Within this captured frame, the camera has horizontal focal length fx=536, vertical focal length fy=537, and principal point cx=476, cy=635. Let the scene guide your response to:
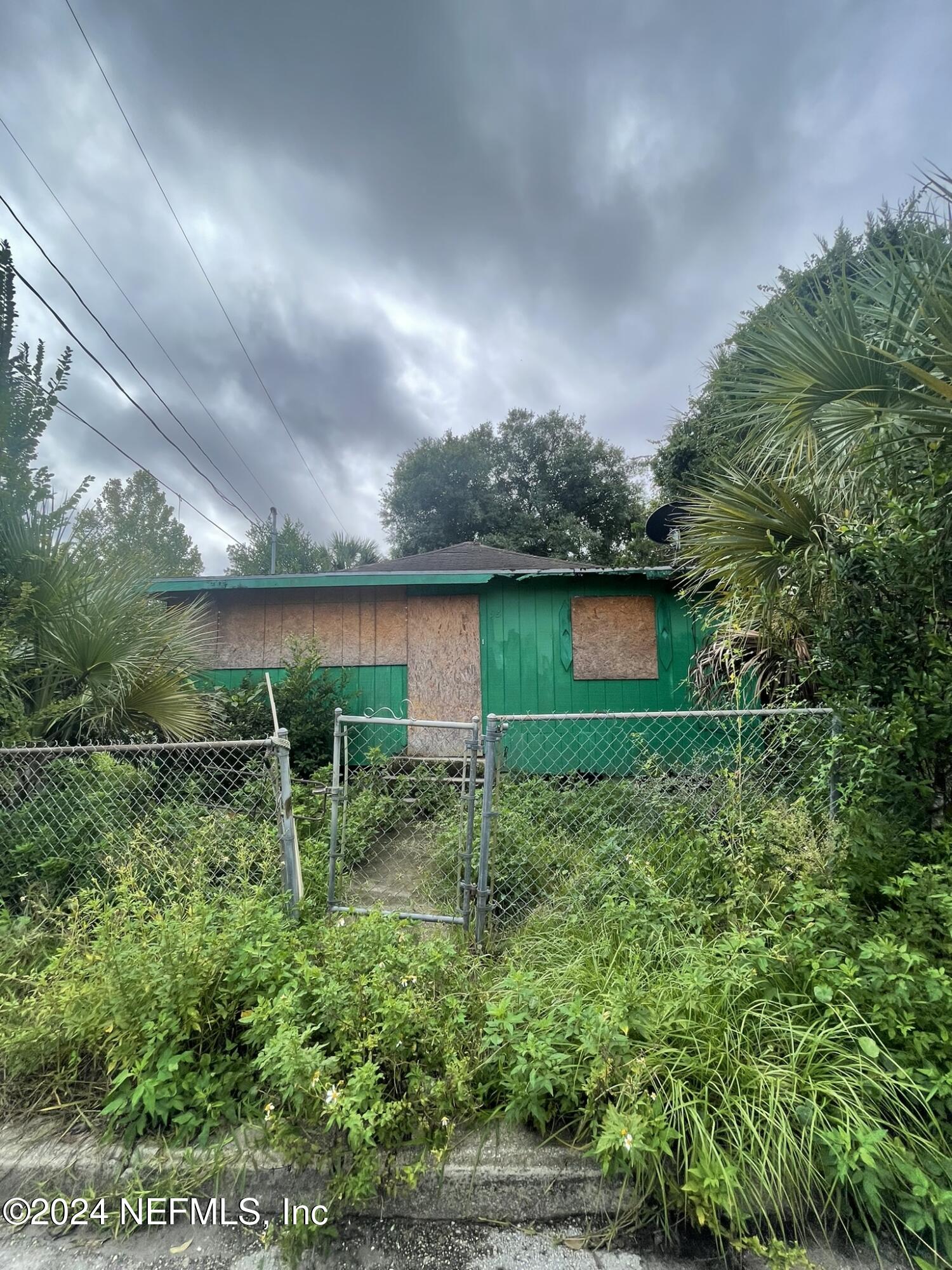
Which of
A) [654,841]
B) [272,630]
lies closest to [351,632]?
[272,630]

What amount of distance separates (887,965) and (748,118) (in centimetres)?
968

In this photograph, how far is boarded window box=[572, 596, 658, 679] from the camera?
19.3ft

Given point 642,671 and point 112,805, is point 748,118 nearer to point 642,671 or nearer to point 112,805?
point 642,671

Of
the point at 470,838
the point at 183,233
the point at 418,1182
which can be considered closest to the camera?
the point at 418,1182

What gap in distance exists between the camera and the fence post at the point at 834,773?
8.13 ft

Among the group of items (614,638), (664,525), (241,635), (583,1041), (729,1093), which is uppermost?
(664,525)

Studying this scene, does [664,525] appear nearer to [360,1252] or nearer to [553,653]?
[553,653]

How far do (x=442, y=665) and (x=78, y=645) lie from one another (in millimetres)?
3326

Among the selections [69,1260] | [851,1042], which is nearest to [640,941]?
[851,1042]

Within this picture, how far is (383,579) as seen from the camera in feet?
18.9

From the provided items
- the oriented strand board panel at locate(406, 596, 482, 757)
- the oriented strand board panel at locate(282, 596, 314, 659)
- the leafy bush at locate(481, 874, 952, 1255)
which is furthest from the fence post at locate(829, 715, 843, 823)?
the oriented strand board panel at locate(282, 596, 314, 659)

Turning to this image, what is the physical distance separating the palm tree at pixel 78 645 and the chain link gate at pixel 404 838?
5.17 ft

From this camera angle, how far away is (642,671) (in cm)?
588

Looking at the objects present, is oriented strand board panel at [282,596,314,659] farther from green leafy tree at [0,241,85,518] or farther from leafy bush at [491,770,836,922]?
leafy bush at [491,770,836,922]
